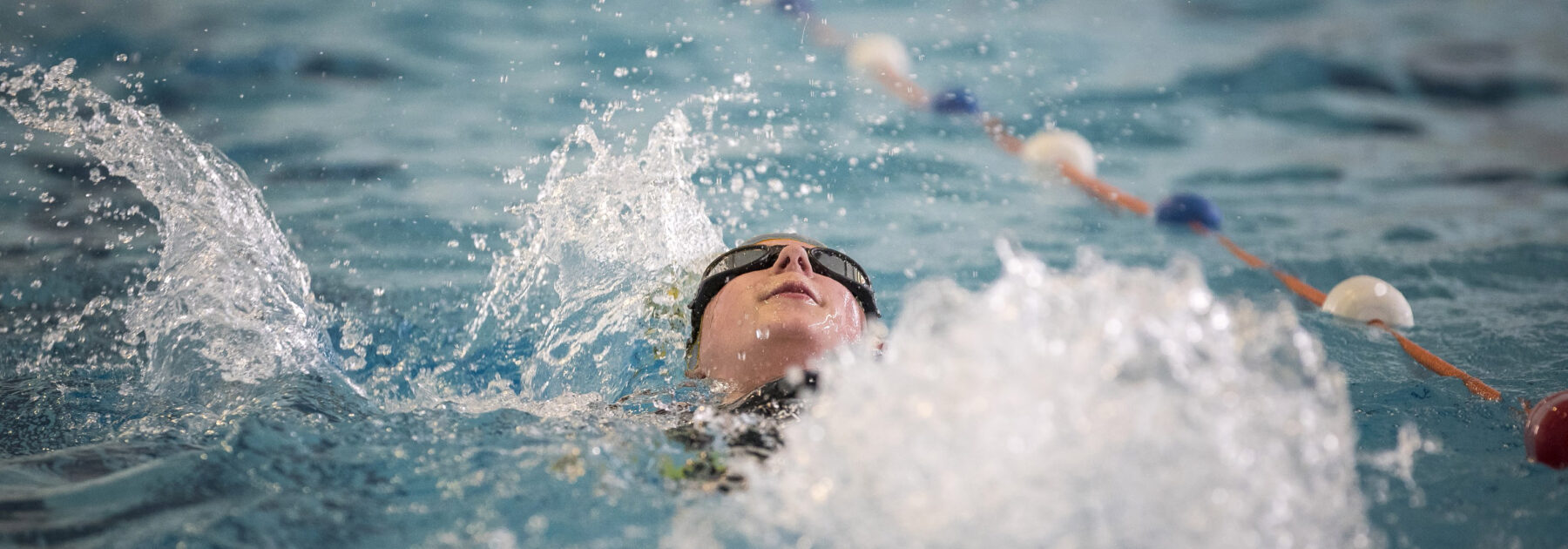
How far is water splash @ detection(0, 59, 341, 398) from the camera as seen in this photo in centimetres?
321

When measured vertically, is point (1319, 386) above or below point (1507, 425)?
above

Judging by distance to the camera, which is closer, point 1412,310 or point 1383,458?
point 1383,458

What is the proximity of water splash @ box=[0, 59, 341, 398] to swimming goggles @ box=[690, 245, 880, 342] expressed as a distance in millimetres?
1524

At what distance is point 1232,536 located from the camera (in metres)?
1.22

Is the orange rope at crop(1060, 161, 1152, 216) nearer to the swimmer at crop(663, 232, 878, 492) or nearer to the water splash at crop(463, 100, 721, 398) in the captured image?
the water splash at crop(463, 100, 721, 398)

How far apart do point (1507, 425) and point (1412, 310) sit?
2858 millimetres

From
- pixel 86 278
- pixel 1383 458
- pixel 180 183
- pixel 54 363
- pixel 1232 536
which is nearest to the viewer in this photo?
pixel 1232 536

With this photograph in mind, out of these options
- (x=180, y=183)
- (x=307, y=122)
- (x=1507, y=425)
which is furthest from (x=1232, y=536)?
(x=307, y=122)

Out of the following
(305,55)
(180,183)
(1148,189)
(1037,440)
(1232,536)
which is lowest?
(1232,536)

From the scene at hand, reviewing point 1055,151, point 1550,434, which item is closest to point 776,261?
point 1550,434

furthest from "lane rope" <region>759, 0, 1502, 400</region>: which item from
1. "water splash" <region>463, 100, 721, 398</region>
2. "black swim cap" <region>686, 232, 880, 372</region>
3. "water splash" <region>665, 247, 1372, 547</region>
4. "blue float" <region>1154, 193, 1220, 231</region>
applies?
"water splash" <region>665, 247, 1372, 547</region>

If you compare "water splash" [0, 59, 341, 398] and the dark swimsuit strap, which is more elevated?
"water splash" [0, 59, 341, 398]

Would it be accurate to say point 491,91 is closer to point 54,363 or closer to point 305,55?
point 305,55

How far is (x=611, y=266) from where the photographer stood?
4.25 metres
